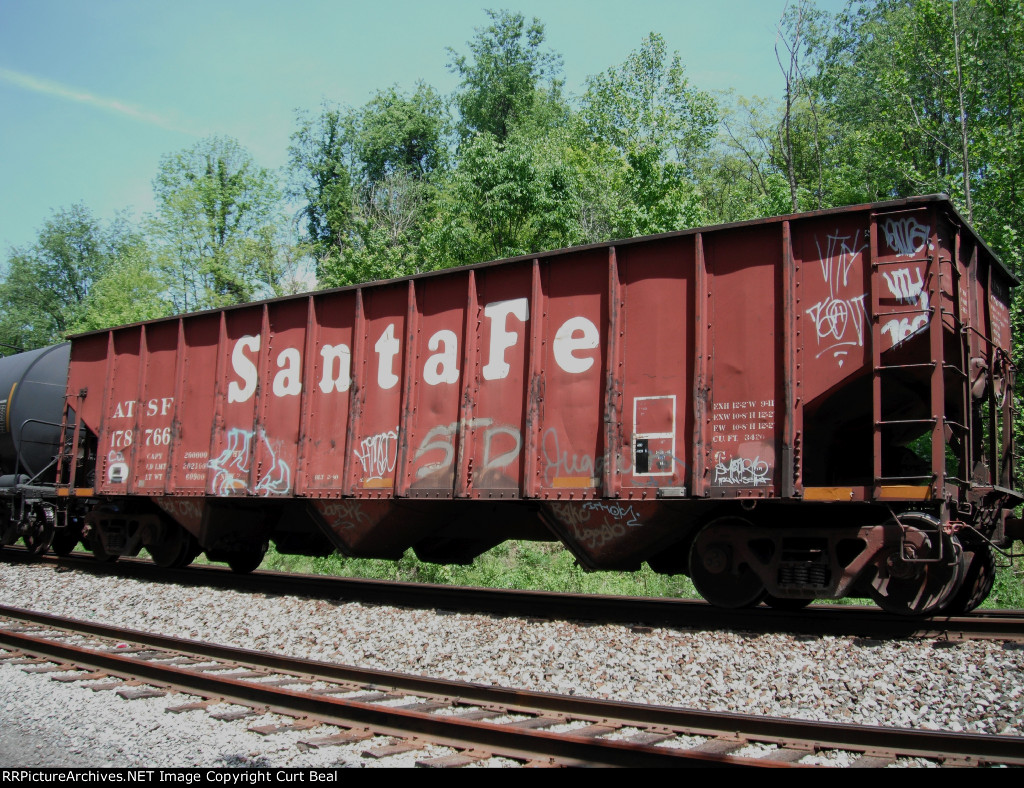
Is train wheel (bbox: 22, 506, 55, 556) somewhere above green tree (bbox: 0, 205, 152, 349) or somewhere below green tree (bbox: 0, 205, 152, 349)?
below

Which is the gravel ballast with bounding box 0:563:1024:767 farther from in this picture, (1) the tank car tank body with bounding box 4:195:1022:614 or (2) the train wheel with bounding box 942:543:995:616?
(2) the train wheel with bounding box 942:543:995:616

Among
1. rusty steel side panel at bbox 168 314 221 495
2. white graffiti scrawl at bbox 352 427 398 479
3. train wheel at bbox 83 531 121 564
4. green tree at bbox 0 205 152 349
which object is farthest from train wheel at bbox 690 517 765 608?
green tree at bbox 0 205 152 349

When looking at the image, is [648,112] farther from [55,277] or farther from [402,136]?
[55,277]

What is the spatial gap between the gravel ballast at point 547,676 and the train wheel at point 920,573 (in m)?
0.55

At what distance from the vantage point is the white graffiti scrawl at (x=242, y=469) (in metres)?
10.9

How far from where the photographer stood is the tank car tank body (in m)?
7.15

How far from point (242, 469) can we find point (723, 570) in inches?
270

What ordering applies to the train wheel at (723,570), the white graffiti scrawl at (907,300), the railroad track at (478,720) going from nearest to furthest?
the railroad track at (478,720), the white graffiti scrawl at (907,300), the train wheel at (723,570)

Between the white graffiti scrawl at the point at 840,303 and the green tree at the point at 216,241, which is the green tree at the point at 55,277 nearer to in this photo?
the green tree at the point at 216,241

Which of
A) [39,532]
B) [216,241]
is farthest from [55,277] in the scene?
[39,532]

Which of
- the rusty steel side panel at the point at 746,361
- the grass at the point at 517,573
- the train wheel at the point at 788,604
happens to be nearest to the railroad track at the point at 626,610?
the train wheel at the point at 788,604

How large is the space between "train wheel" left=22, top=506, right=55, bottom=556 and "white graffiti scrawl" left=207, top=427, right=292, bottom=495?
473 cm

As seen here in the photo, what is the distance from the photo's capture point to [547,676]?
252 inches
